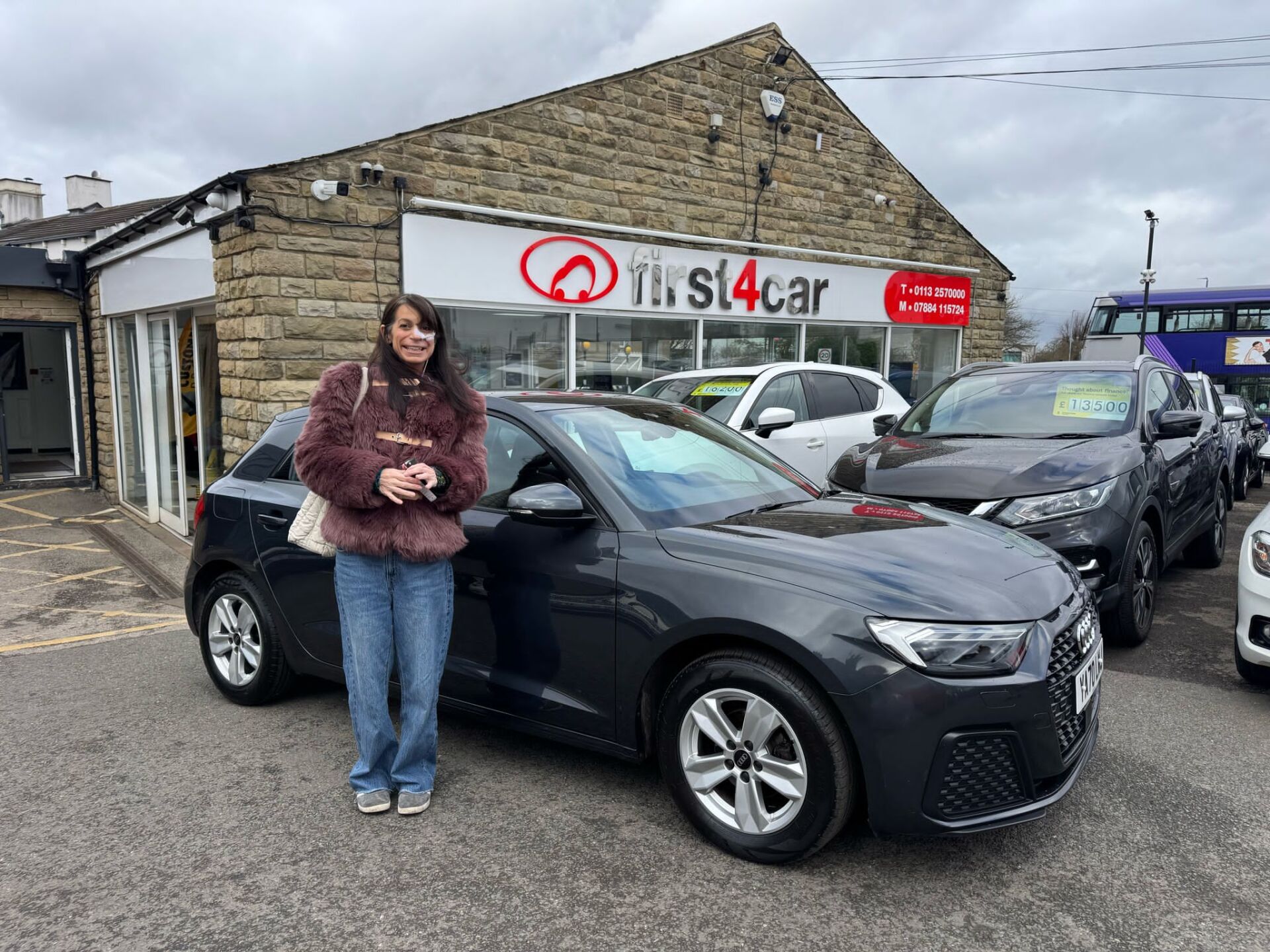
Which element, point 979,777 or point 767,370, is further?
point 767,370

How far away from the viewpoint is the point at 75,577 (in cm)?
776

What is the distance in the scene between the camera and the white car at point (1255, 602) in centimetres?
417

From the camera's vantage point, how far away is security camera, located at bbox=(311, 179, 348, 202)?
7402mm

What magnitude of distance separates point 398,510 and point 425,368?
20.6 inches

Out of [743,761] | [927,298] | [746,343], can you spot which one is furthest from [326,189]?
[927,298]

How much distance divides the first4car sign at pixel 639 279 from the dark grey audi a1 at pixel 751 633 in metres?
4.80

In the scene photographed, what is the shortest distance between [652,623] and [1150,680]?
3.14m

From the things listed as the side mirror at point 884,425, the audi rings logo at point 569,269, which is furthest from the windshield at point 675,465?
the audi rings logo at point 569,269

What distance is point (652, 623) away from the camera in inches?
118

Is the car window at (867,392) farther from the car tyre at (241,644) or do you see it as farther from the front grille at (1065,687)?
the car tyre at (241,644)

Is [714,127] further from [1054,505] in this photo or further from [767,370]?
[1054,505]

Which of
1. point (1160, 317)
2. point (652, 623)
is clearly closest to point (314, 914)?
point (652, 623)

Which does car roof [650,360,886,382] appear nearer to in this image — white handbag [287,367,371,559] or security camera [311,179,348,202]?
security camera [311,179,348,202]

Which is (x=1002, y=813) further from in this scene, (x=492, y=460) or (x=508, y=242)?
(x=508, y=242)
